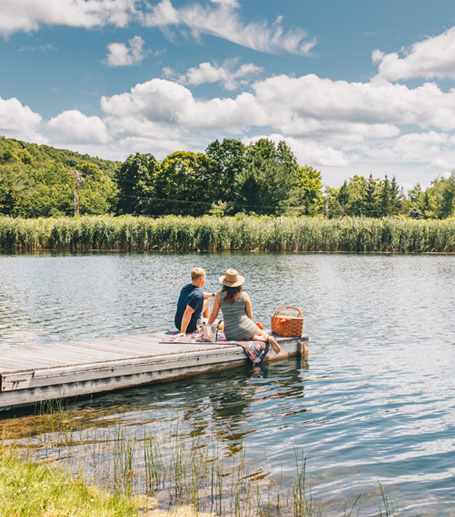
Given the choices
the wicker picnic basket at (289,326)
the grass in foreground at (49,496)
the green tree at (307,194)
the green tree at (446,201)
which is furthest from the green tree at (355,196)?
the grass in foreground at (49,496)

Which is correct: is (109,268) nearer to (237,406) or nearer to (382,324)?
(382,324)

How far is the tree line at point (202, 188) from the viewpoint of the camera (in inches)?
2667

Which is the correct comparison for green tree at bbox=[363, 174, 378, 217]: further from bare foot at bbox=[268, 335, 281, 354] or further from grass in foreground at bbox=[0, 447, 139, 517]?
grass in foreground at bbox=[0, 447, 139, 517]

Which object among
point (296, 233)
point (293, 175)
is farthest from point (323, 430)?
point (293, 175)

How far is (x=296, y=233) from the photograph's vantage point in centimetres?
4381

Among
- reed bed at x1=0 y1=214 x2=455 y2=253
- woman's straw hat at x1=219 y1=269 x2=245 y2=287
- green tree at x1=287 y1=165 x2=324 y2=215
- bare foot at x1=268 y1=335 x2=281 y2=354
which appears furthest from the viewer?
green tree at x1=287 y1=165 x2=324 y2=215

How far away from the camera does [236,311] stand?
9.16 metres

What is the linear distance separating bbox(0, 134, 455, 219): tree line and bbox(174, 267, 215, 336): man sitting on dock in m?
56.9

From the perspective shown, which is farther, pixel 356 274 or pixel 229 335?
pixel 356 274

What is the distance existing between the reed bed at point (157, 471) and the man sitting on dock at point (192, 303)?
10.2ft

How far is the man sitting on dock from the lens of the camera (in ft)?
30.4

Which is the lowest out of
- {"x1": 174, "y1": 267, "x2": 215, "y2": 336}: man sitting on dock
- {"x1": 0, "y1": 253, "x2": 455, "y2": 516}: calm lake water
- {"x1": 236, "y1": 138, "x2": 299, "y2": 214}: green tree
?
{"x1": 0, "y1": 253, "x2": 455, "y2": 516}: calm lake water

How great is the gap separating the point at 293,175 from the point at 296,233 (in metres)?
28.6

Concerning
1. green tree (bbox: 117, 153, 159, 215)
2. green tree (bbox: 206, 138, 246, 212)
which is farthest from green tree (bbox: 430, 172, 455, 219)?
green tree (bbox: 117, 153, 159, 215)
